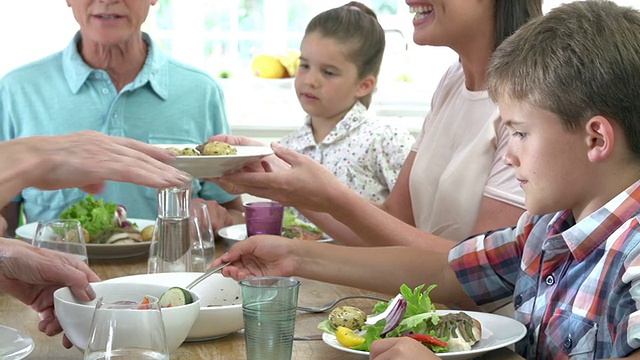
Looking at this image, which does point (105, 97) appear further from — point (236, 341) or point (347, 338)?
point (347, 338)

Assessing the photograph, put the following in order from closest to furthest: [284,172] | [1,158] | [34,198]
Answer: [1,158] → [284,172] → [34,198]

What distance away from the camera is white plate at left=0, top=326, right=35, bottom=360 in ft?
4.06

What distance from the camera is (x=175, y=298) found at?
129 centimetres

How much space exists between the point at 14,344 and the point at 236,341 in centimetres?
32

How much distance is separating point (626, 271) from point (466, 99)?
103 centimetres

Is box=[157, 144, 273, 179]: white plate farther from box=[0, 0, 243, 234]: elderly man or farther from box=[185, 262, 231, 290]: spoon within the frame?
box=[0, 0, 243, 234]: elderly man

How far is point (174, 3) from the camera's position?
4.38 metres

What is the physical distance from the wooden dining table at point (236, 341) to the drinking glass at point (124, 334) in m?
0.31

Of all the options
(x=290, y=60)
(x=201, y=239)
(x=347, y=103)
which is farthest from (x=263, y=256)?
(x=290, y=60)

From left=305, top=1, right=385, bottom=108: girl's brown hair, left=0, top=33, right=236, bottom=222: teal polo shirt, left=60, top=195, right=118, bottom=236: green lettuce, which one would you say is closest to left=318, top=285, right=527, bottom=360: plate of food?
left=60, top=195, right=118, bottom=236: green lettuce

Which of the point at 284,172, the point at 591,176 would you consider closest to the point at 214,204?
the point at 284,172

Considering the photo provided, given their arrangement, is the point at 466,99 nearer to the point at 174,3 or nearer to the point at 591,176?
the point at 591,176

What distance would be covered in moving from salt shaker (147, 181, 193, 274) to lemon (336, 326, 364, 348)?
41cm

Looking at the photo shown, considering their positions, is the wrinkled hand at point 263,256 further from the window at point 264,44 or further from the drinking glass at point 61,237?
the window at point 264,44
